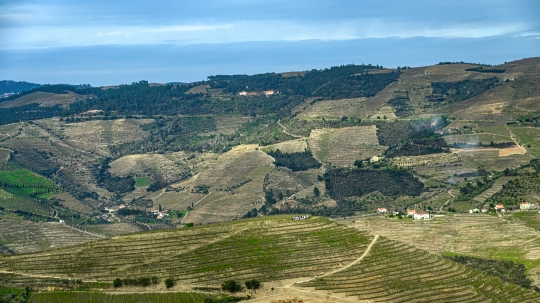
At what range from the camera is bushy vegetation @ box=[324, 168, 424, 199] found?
411ft

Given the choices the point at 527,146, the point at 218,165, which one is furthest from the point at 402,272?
the point at 218,165

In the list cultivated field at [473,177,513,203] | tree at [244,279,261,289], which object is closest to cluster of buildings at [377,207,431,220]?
cultivated field at [473,177,513,203]

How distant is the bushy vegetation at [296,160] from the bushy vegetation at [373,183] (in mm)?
Answer: 14243

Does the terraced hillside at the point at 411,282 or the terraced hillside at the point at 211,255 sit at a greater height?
the terraced hillside at the point at 211,255

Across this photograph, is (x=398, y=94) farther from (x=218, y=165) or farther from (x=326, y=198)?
(x=326, y=198)

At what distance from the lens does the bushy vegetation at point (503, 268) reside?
80000 mm

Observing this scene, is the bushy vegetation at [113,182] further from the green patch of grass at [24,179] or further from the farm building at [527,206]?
the farm building at [527,206]

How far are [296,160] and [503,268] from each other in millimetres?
69008

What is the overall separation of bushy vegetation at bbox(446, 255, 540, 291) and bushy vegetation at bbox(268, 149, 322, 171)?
61.0m

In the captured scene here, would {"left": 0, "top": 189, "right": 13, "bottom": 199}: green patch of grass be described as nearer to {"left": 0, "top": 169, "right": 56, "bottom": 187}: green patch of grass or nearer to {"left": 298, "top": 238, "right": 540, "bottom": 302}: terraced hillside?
{"left": 0, "top": 169, "right": 56, "bottom": 187}: green patch of grass

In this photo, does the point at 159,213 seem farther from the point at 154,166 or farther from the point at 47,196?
the point at 154,166

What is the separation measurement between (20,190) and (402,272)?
90.5 meters

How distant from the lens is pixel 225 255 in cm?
7350

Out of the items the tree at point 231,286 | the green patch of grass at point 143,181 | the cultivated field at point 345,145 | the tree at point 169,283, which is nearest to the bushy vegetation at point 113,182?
the green patch of grass at point 143,181
